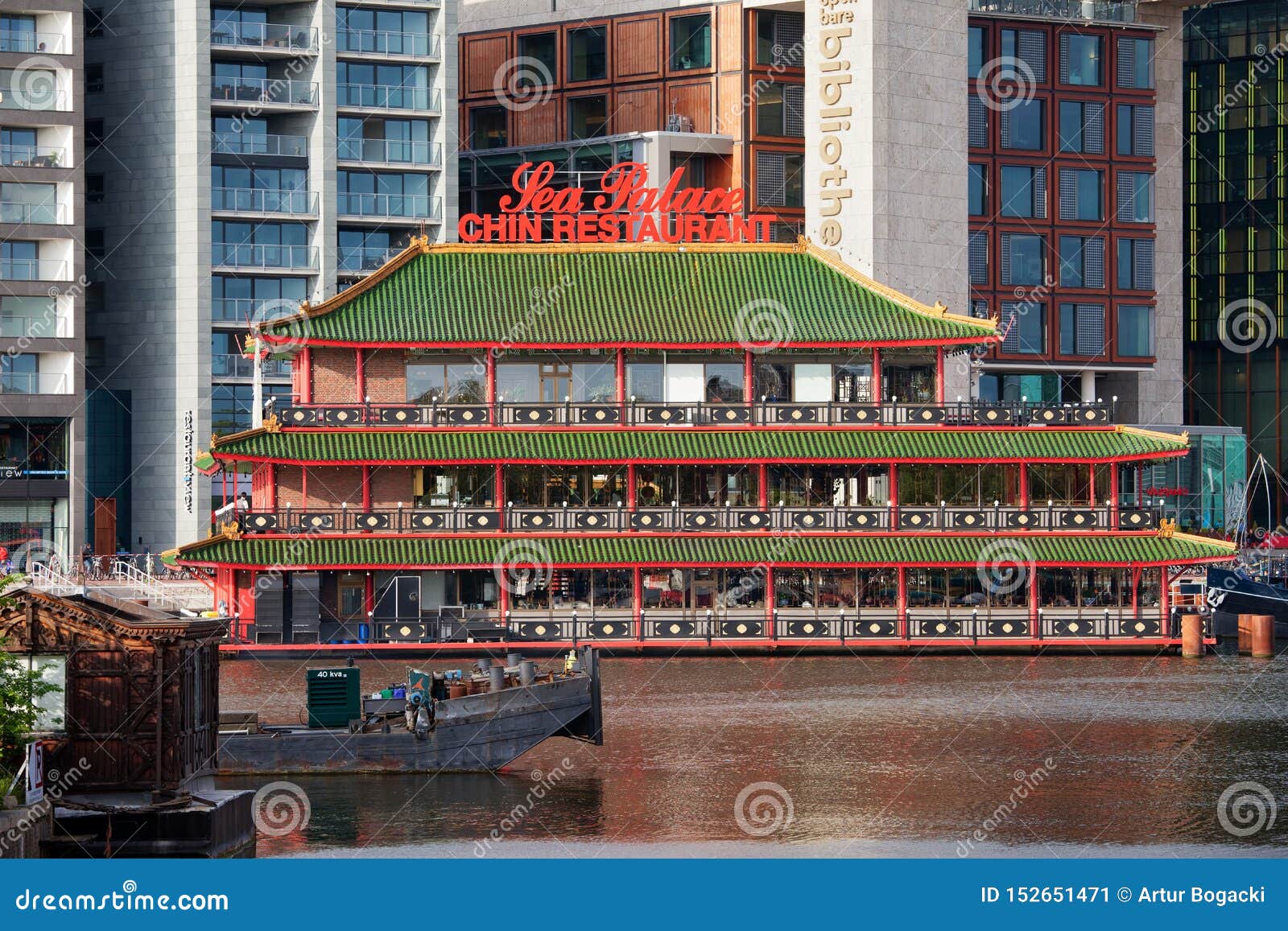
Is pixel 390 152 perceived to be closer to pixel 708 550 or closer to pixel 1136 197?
pixel 1136 197

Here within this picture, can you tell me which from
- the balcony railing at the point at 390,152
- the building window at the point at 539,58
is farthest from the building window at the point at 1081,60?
the balcony railing at the point at 390,152

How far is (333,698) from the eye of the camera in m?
62.6

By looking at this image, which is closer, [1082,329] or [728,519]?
[728,519]

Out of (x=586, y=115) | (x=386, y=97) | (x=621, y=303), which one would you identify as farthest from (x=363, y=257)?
(x=621, y=303)

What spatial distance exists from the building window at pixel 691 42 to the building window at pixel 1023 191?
21.4 metres

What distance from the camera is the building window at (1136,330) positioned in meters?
160

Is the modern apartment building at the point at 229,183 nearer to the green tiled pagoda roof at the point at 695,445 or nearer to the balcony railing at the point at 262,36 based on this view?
the balcony railing at the point at 262,36

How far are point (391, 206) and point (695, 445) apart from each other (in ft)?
180

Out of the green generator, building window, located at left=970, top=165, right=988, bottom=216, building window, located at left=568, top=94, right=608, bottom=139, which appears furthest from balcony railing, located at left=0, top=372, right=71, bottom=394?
the green generator

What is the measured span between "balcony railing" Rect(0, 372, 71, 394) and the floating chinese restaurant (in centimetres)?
3710

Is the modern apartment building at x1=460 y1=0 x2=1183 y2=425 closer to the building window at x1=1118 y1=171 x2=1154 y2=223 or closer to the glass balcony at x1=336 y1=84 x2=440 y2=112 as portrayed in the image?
the building window at x1=1118 y1=171 x2=1154 y2=223

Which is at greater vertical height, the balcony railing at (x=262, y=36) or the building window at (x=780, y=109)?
the balcony railing at (x=262, y=36)

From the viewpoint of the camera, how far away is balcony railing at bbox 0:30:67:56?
438 feet

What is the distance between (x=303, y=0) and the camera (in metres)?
144
